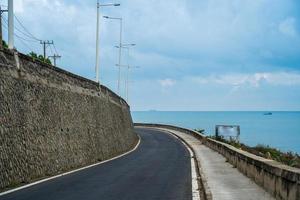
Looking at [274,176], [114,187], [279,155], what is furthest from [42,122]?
[279,155]

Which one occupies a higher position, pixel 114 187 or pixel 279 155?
pixel 279 155

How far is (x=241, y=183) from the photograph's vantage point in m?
16.8

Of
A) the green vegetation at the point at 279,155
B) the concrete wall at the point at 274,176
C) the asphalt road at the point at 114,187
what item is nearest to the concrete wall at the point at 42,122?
the asphalt road at the point at 114,187

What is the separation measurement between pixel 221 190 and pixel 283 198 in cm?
391

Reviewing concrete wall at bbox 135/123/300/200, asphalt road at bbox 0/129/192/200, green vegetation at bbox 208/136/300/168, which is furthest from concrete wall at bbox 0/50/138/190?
green vegetation at bbox 208/136/300/168

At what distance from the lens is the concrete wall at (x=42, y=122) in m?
17.6

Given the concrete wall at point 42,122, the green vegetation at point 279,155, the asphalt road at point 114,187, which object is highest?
the concrete wall at point 42,122

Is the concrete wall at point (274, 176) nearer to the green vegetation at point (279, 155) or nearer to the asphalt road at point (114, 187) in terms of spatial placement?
the green vegetation at point (279, 155)

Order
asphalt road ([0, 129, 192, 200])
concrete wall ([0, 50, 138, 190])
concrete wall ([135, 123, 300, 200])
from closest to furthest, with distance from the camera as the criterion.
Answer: concrete wall ([135, 123, 300, 200])
asphalt road ([0, 129, 192, 200])
concrete wall ([0, 50, 138, 190])

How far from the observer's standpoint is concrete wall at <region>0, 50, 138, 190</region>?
17.6m

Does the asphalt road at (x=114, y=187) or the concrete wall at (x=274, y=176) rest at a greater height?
the concrete wall at (x=274, y=176)

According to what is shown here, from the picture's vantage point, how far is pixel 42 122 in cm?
2142

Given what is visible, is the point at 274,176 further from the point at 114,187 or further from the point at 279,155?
the point at 279,155

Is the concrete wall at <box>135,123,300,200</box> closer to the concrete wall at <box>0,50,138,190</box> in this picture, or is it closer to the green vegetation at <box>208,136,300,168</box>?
the green vegetation at <box>208,136,300,168</box>
